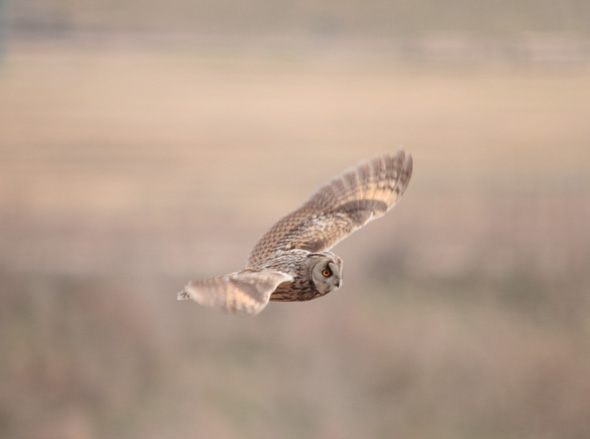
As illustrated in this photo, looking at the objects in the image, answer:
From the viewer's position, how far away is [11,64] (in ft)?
211

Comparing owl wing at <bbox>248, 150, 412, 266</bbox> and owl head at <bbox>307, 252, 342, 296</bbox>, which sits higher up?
owl wing at <bbox>248, 150, 412, 266</bbox>

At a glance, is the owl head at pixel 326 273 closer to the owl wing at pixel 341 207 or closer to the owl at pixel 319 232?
the owl at pixel 319 232

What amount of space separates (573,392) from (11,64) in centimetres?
4733

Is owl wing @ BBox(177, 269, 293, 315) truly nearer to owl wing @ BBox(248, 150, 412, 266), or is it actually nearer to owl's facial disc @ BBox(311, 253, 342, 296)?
owl's facial disc @ BBox(311, 253, 342, 296)

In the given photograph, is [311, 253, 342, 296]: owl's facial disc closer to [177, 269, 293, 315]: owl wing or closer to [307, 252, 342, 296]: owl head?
[307, 252, 342, 296]: owl head

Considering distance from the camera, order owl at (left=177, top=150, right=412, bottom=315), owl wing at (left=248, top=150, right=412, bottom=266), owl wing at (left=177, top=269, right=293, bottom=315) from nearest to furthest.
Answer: owl wing at (left=177, top=269, right=293, bottom=315) → owl at (left=177, top=150, right=412, bottom=315) → owl wing at (left=248, top=150, right=412, bottom=266)

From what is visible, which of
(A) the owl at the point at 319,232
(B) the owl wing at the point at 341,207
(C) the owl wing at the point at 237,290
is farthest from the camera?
(B) the owl wing at the point at 341,207

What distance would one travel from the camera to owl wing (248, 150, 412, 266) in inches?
144

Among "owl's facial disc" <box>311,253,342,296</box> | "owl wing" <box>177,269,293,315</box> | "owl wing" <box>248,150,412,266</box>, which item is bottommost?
"owl wing" <box>177,269,293,315</box>

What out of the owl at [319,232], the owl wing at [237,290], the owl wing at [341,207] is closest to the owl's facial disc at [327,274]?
the owl at [319,232]

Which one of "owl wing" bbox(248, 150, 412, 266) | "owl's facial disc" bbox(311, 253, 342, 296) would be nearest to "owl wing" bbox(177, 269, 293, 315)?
"owl's facial disc" bbox(311, 253, 342, 296)

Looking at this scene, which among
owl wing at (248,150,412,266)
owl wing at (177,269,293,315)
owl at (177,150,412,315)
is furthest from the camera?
owl wing at (248,150,412,266)

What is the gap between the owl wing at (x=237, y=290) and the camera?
7.03ft

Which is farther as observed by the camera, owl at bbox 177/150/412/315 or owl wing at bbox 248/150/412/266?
owl wing at bbox 248/150/412/266
